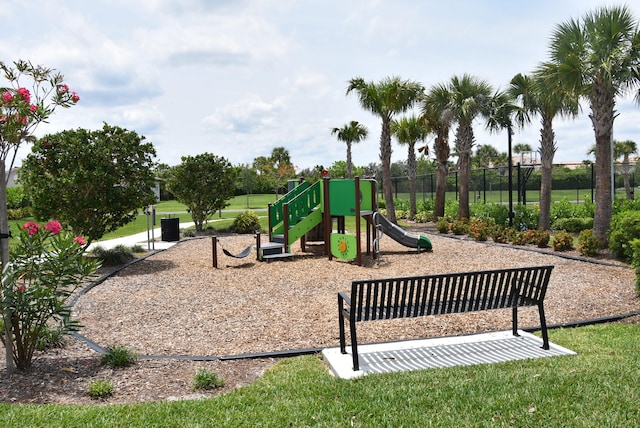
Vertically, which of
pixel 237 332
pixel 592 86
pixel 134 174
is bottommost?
pixel 237 332

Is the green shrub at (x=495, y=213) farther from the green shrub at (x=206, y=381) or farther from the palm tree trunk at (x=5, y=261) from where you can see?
the palm tree trunk at (x=5, y=261)

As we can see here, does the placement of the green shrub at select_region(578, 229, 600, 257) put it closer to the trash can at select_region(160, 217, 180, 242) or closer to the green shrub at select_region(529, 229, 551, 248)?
the green shrub at select_region(529, 229, 551, 248)

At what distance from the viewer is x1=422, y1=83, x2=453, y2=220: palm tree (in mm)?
20938

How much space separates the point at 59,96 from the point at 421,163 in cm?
6678

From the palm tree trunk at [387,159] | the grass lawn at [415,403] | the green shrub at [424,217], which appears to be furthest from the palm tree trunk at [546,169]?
the grass lawn at [415,403]

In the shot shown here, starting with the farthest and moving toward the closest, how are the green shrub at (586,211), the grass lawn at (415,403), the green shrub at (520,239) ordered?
the green shrub at (586,211)
the green shrub at (520,239)
the grass lawn at (415,403)

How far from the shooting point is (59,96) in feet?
16.9

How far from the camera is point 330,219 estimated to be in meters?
12.2

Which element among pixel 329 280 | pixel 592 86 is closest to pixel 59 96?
pixel 329 280

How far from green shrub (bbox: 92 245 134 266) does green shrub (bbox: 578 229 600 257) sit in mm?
10546

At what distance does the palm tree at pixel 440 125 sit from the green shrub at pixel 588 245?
1042cm

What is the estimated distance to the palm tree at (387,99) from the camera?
70.9 ft

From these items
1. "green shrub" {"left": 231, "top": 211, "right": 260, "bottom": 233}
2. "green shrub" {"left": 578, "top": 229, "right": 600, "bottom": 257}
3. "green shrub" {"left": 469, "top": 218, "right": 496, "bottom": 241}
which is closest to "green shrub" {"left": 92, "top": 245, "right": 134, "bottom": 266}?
"green shrub" {"left": 231, "top": 211, "right": 260, "bottom": 233}

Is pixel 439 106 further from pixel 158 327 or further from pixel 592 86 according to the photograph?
pixel 158 327
